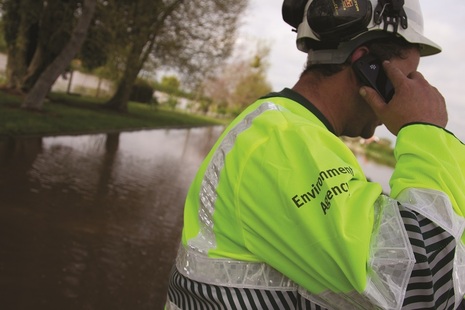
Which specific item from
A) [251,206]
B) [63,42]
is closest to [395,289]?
[251,206]

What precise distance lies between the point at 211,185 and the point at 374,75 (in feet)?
2.05

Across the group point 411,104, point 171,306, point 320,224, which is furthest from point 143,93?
point 320,224

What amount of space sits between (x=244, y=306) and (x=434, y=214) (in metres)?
0.56

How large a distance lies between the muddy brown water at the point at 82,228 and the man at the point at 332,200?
320 centimetres

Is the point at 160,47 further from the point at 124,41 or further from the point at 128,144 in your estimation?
the point at 128,144

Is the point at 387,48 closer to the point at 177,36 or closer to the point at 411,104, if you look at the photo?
the point at 411,104

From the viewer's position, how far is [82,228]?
19.8 feet

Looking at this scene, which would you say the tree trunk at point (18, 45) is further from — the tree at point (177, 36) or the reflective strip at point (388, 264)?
the reflective strip at point (388, 264)

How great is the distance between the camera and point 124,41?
66.1ft

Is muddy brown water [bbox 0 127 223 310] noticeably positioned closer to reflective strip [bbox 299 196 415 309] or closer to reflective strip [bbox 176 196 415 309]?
reflective strip [bbox 176 196 415 309]

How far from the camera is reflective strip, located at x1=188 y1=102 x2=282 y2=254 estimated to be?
4.52ft

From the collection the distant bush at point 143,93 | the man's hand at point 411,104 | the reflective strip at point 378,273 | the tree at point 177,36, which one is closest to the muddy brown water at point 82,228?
the reflective strip at point 378,273

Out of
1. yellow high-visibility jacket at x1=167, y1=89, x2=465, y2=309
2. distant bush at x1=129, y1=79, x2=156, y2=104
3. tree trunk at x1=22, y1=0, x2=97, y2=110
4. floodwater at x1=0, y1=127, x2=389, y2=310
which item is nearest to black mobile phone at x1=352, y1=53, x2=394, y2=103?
yellow high-visibility jacket at x1=167, y1=89, x2=465, y2=309

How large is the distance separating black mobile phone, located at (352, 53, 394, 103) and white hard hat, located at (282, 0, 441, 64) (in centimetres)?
6
